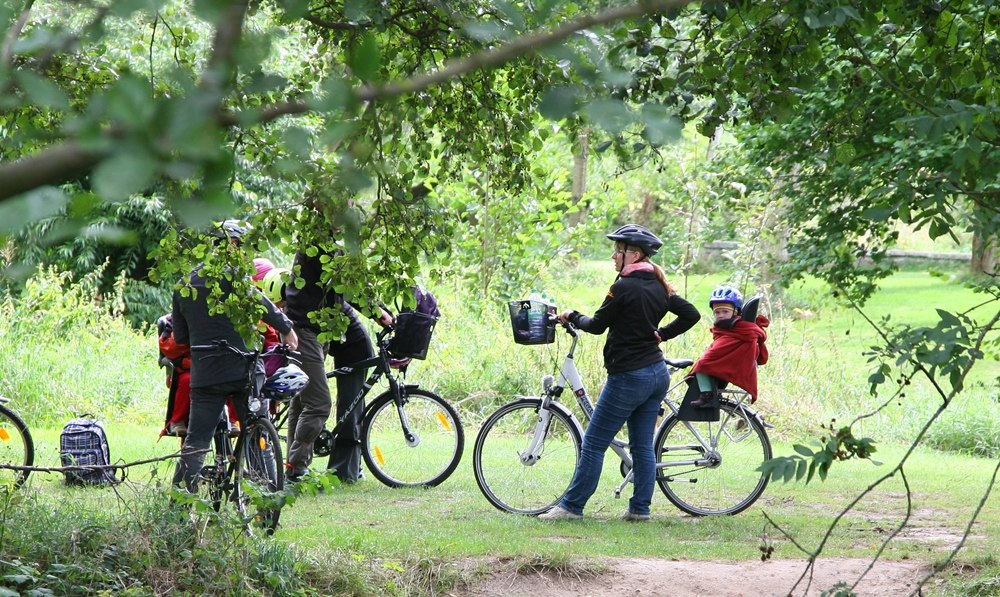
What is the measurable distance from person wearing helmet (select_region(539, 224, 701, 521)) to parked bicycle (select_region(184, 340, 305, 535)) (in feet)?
6.26

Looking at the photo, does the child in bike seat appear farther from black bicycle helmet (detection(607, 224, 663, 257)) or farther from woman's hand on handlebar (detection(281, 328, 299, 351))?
woman's hand on handlebar (detection(281, 328, 299, 351))

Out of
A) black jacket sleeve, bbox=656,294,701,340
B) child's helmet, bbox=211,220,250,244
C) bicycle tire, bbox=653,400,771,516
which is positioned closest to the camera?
child's helmet, bbox=211,220,250,244

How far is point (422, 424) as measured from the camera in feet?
27.1

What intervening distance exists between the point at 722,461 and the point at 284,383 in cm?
299

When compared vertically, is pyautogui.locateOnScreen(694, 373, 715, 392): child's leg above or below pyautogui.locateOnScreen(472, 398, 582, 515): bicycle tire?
above

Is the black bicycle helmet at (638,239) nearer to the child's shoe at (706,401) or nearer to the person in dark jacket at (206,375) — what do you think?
the child's shoe at (706,401)

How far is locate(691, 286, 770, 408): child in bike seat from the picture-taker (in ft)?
23.9

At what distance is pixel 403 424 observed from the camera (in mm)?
7906

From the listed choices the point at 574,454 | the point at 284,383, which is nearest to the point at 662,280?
the point at 574,454

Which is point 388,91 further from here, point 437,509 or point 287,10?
point 437,509

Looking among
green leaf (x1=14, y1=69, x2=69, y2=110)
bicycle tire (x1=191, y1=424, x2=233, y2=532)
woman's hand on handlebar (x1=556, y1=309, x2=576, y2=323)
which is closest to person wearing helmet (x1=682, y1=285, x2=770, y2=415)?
woman's hand on handlebar (x1=556, y1=309, x2=576, y2=323)

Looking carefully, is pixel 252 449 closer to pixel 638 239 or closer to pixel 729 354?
pixel 638 239

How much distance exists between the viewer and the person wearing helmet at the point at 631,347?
6855 millimetres

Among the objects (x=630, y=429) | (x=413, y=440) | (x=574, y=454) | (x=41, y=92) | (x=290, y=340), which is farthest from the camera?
(x=413, y=440)
